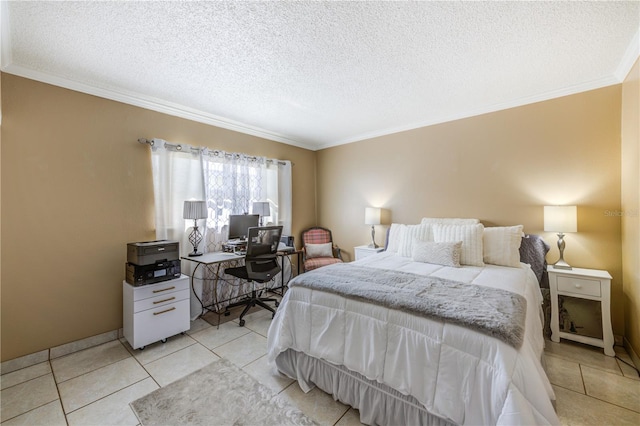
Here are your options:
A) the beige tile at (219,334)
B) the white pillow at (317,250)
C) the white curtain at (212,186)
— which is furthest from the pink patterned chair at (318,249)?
the beige tile at (219,334)

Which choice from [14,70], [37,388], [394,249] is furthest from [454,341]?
[14,70]

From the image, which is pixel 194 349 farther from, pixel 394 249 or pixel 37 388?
pixel 394 249

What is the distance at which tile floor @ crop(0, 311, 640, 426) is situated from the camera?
1614 mm

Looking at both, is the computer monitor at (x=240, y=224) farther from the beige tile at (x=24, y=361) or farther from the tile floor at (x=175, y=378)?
the beige tile at (x=24, y=361)

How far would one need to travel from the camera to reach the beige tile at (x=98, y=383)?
1774mm

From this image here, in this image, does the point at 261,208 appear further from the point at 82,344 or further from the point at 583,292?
the point at 583,292

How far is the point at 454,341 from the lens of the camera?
128 cm

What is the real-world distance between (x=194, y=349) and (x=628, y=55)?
4.56 metres

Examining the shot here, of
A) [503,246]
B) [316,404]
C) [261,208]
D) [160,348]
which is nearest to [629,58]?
[503,246]

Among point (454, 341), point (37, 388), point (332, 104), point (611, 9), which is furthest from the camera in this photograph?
point (332, 104)

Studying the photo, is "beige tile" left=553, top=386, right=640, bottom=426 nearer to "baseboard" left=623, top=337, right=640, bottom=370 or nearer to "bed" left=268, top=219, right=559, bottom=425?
"bed" left=268, top=219, right=559, bottom=425

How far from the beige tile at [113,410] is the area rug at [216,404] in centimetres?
5

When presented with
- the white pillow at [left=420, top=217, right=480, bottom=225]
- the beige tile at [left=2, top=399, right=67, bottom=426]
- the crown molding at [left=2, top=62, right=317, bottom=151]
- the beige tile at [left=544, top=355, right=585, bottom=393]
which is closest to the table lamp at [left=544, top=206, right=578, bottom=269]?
the white pillow at [left=420, top=217, right=480, bottom=225]

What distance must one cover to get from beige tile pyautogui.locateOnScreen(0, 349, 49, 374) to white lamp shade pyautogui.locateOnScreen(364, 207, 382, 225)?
149 inches
